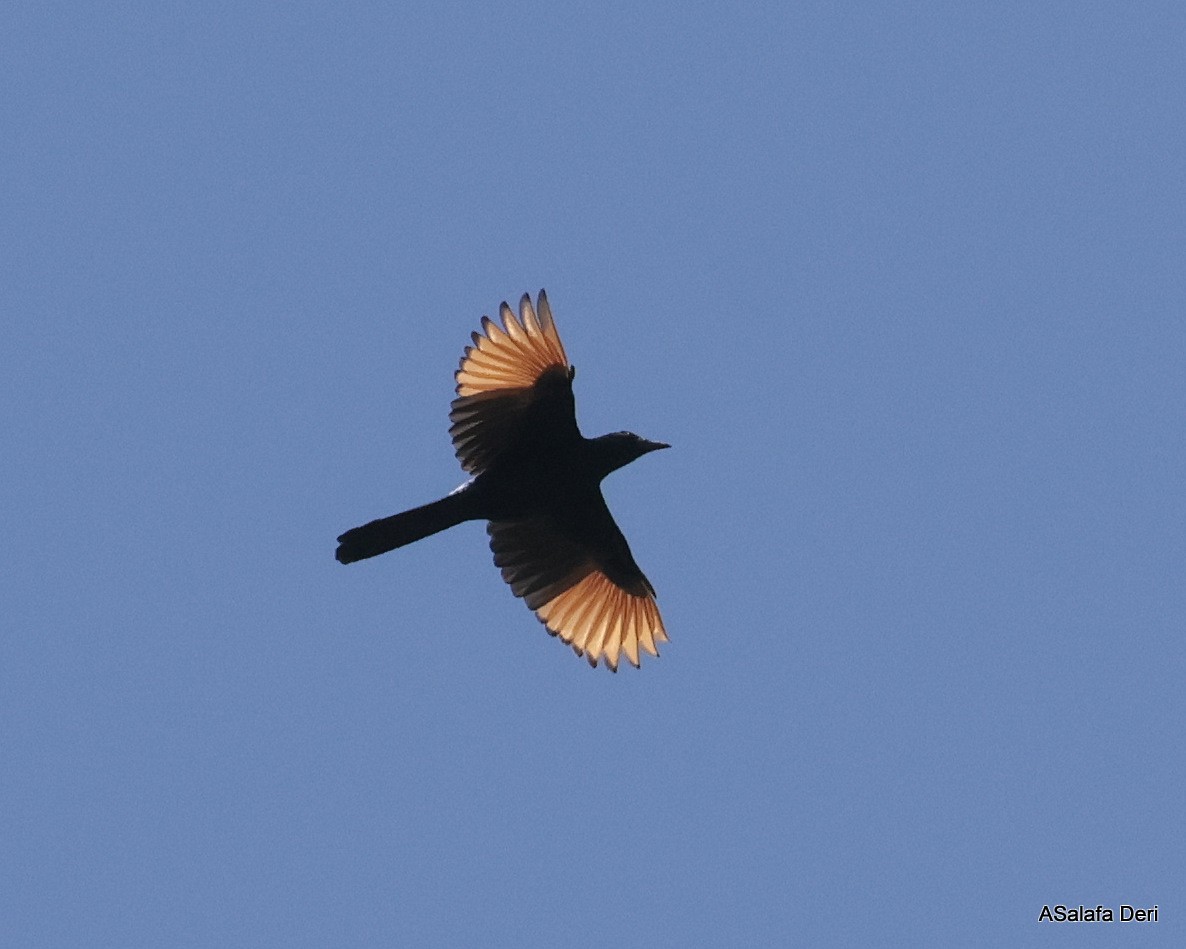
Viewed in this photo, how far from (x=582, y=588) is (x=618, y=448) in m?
1.36

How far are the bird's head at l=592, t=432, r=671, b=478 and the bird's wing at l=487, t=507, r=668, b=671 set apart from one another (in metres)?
0.49

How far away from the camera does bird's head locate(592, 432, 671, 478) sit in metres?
14.2

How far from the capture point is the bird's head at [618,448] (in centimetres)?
1416

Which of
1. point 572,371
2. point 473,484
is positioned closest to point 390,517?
point 473,484

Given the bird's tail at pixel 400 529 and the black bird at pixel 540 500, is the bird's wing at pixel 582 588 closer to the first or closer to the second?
the black bird at pixel 540 500

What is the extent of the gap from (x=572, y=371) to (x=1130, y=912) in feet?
18.1

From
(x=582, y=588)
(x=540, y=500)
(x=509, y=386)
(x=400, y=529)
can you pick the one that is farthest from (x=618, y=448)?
(x=400, y=529)

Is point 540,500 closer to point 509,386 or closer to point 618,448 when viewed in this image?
point 618,448

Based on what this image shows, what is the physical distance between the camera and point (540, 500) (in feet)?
46.8

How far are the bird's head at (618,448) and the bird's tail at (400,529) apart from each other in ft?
3.37

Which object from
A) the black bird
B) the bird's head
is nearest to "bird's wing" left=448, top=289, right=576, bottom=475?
the black bird

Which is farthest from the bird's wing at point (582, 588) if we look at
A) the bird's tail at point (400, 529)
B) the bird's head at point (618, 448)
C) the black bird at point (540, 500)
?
the bird's tail at point (400, 529)

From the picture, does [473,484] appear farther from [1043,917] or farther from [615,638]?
[1043,917]

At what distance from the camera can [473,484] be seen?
14.0 m
